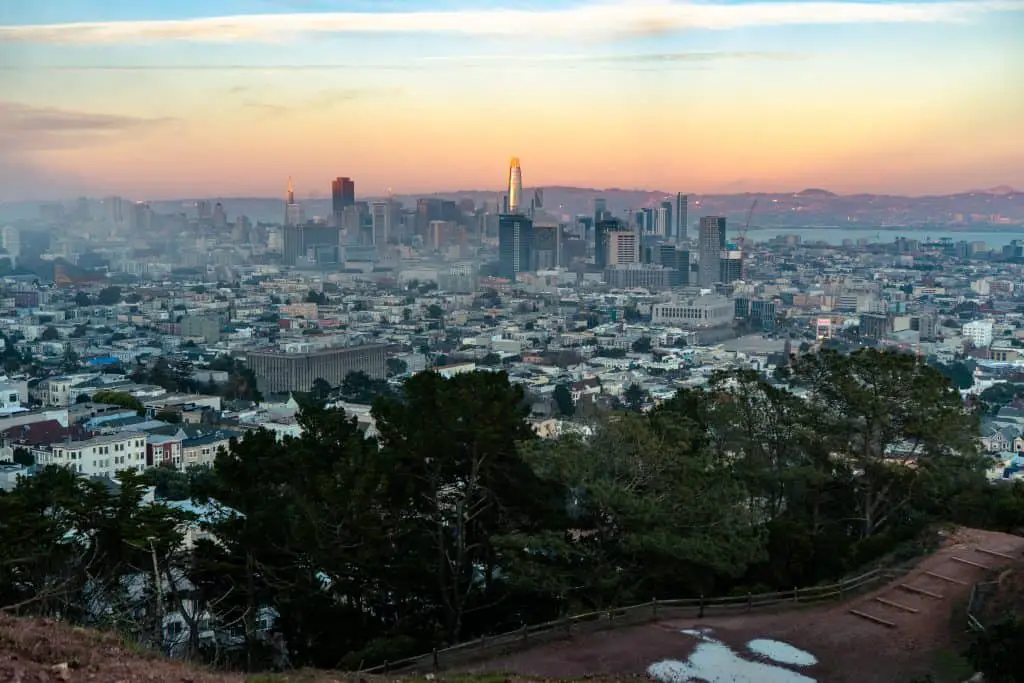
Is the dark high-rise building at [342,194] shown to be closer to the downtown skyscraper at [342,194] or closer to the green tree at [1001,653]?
the downtown skyscraper at [342,194]

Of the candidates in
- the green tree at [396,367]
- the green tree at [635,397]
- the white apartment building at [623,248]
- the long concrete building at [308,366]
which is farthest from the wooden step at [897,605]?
the white apartment building at [623,248]

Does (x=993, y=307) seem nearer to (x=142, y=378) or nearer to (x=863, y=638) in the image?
(x=142, y=378)

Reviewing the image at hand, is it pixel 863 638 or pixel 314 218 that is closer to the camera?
pixel 863 638

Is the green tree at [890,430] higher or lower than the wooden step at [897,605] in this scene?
higher

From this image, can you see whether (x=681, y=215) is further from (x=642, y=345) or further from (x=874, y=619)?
(x=874, y=619)

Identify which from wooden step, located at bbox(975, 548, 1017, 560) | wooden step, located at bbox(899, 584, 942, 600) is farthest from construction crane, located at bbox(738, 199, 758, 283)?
wooden step, located at bbox(899, 584, 942, 600)

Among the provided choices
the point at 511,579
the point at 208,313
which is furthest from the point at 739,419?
the point at 208,313

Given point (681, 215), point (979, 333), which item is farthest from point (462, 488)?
point (681, 215)
